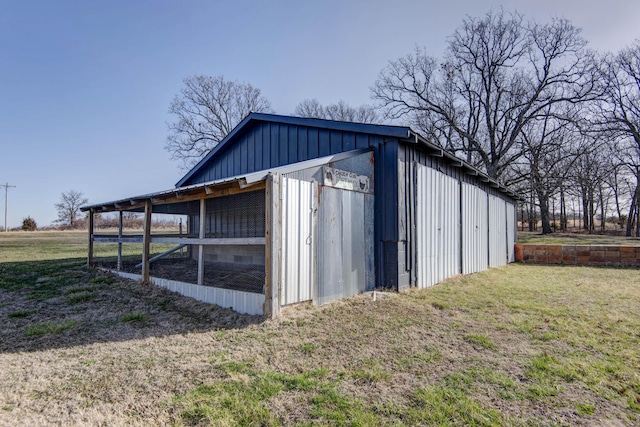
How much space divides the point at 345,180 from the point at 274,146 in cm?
331

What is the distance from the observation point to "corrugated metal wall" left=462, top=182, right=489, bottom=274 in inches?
363

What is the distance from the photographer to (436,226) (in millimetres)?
7605

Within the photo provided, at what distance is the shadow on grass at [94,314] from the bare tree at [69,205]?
47.1 metres

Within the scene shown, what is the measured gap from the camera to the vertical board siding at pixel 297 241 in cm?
463

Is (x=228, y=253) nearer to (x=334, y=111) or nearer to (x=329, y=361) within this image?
(x=329, y=361)

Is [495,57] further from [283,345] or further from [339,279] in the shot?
[283,345]

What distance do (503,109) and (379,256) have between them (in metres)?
21.9

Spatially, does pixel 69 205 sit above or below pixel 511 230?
above

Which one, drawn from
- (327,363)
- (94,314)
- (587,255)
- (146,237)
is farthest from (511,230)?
(94,314)

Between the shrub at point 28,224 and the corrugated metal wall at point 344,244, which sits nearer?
the corrugated metal wall at point 344,244

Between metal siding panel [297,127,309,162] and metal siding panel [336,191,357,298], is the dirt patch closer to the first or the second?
metal siding panel [336,191,357,298]

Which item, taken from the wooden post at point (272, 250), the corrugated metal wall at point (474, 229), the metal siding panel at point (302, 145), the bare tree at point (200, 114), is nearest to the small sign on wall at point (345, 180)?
the wooden post at point (272, 250)

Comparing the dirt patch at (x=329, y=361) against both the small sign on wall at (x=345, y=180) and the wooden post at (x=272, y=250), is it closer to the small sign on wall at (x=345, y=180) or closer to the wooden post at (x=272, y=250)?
the wooden post at (x=272, y=250)

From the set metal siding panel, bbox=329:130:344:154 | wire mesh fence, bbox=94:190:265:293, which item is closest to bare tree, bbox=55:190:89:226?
wire mesh fence, bbox=94:190:265:293
